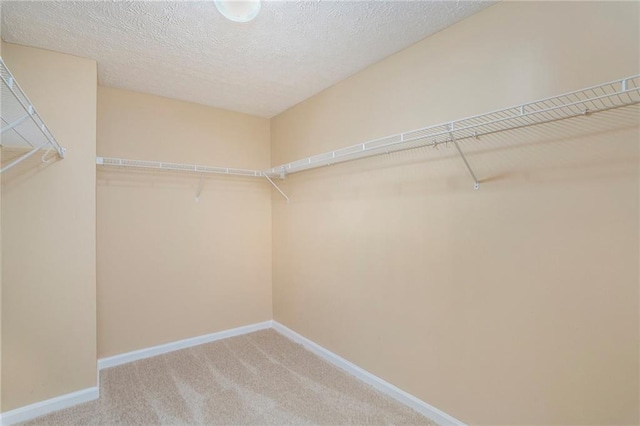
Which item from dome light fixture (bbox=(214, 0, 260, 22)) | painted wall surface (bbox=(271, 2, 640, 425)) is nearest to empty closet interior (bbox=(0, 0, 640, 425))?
painted wall surface (bbox=(271, 2, 640, 425))

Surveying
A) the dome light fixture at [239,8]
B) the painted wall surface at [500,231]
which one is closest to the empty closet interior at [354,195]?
the painted wall surface at [500,231]

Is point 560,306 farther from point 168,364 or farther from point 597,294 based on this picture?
point 168,364

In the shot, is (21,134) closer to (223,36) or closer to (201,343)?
(223,36)

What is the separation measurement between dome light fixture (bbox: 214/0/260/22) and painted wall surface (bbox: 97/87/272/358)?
5.62 ft

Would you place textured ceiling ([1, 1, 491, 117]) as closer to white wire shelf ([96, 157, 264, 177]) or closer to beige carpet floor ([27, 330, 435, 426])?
white wire shelf ([96, 157, 264, 177])

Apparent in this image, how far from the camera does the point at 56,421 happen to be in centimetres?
197

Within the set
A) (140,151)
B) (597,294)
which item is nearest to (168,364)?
(140,151)

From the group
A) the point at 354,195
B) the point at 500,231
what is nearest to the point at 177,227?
the point at 354,195

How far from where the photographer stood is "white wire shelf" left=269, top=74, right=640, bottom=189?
125 cm

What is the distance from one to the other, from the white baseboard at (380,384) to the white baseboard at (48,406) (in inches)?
64.9

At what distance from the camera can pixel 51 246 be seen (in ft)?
6.82

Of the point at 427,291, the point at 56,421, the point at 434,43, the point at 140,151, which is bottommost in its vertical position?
the point at 56,421

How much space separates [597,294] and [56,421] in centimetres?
307

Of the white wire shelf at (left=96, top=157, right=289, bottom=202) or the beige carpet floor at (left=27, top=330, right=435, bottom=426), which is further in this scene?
the white wire shelf at (left=96, top=157, right=289, bottom=202)
